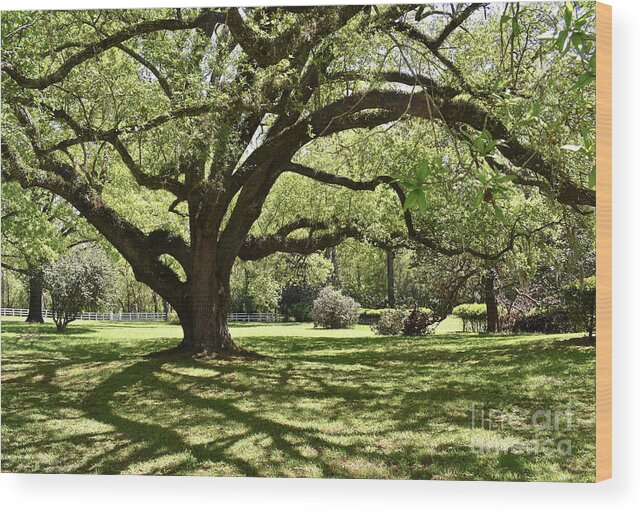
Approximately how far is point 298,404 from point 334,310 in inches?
27.5


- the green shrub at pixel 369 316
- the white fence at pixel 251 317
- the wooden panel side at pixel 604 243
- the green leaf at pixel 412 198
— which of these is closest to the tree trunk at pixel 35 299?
the white fence at pixel 251 317

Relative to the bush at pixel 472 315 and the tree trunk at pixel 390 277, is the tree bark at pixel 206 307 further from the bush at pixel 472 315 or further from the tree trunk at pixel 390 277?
the bush at pixel 472 315

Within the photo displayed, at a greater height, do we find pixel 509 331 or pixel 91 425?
pixel 509 331

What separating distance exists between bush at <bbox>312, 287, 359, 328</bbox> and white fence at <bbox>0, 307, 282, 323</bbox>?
0.28 metres

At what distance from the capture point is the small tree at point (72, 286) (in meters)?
5.31

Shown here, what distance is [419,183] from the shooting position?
6.28 feet

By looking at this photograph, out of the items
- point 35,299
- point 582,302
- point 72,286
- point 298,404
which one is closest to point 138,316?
point 72,286

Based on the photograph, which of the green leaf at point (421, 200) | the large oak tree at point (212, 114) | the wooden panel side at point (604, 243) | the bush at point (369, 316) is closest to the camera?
the green leaf at point (421, 200)

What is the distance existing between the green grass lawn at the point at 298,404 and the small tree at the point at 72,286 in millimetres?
120

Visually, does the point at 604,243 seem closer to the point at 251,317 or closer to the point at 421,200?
the point at 251,317

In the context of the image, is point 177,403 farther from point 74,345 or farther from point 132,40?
point 132,40

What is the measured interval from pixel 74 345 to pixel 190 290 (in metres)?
0.91

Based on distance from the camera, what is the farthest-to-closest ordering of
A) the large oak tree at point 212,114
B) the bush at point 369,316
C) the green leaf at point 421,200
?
the bush at point 369,316, the large oak tree at point 212,114, the green leaf at point 421,200

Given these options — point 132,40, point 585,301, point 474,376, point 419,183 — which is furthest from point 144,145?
point 419,183
